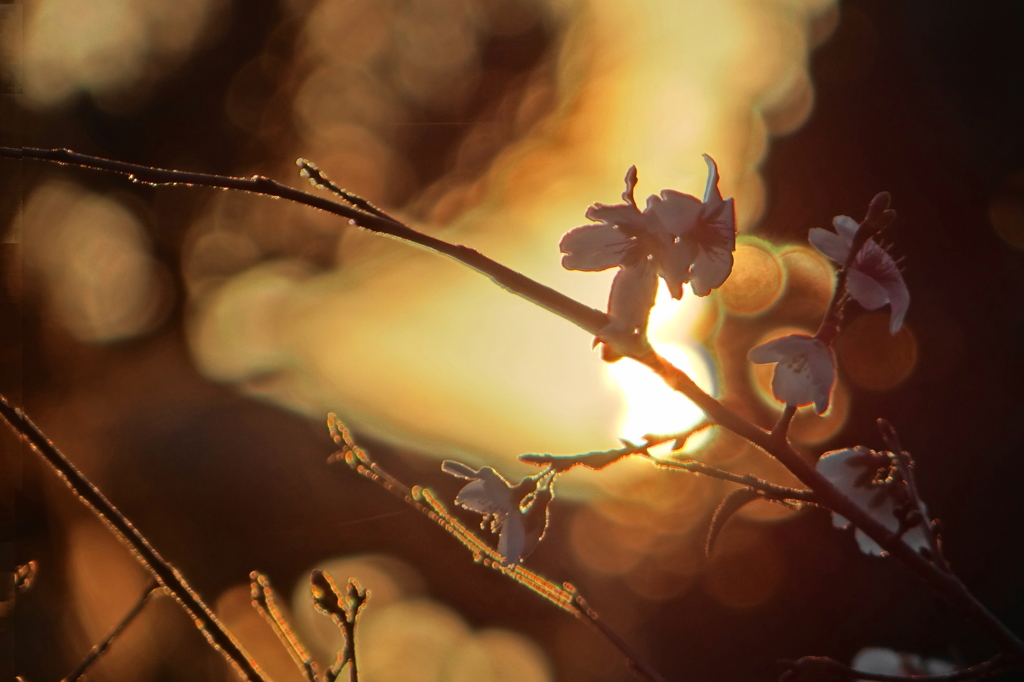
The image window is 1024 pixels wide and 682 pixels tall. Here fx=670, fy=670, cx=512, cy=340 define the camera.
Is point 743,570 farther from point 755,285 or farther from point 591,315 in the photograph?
point 591,315

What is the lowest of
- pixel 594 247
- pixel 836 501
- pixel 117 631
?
pixel 117 631

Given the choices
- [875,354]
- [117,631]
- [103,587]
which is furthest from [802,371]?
[103,587]

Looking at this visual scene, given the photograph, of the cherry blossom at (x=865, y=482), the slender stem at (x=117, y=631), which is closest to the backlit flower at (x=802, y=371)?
the cherry blossom at (x=865, y=482)

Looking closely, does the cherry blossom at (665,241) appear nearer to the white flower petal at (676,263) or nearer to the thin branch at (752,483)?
the white flower petal at (676,263)

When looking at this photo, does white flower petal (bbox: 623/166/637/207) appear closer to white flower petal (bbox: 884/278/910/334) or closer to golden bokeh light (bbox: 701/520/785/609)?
white flower petal (bbox: 884/278/910/334)

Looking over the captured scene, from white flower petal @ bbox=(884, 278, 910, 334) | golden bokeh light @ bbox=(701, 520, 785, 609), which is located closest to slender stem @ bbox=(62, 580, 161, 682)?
white flower petal @ bbox=(884, 278, 910, 334)

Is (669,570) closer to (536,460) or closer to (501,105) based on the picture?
(536,460)

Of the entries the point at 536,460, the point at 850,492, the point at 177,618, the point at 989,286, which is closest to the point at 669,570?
the point at 989,286
